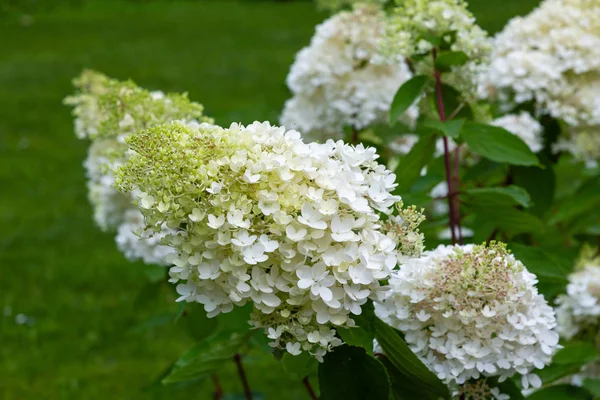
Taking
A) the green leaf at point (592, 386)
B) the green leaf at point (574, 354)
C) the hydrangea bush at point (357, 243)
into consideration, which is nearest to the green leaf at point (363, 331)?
the hydrangea bush at point (357, 243)

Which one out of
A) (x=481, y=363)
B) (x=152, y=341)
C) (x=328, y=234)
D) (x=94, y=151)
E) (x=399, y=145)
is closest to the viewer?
(x=328, y=234)

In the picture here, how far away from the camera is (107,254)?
19.7 feet

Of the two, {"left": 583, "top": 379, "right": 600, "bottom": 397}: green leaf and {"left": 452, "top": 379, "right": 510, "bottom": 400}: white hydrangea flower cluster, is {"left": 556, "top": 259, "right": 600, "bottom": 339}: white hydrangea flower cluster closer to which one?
{"left": 583, "top": 379, "right": 600, "bottom": 397}: green leaf

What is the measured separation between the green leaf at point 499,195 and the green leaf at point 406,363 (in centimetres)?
56

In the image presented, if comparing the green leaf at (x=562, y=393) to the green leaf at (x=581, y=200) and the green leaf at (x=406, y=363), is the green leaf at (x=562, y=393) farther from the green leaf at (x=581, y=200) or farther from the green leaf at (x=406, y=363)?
the green leaf at (x=406, y=363)

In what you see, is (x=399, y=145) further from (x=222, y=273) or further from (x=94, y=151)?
(x=222, y=273)

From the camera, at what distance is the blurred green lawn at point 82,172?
14.5ft

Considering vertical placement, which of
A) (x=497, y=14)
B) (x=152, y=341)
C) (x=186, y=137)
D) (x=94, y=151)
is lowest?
(x=186, y=137)

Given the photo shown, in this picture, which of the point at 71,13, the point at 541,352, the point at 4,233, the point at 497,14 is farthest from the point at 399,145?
the point at 71,13

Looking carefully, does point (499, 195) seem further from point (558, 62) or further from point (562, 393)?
point (558, 62)

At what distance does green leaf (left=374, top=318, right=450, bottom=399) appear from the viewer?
1473mm

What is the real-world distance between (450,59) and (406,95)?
0.12 metres

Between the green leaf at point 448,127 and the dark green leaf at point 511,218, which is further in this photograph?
the dark green leaf at point 511,218

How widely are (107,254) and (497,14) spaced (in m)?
8.88
